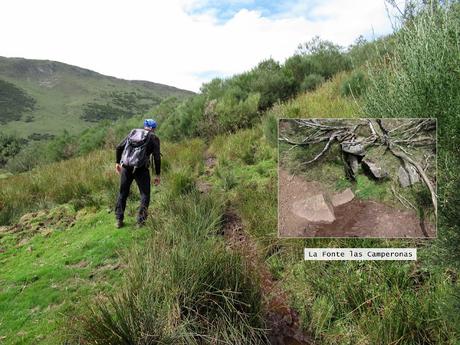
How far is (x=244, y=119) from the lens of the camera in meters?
12.9

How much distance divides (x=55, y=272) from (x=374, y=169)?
4.67 metres

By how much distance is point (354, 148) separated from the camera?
3180 mm

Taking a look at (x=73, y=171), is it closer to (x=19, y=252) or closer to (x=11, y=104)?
(x=19, y=252)

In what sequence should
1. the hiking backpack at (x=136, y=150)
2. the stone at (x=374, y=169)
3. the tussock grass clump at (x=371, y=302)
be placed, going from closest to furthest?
the stone at (x=374, y=169) → the tussock grass clump at (x=371, y=302) → the hiking backpack at (x=136, y=150)

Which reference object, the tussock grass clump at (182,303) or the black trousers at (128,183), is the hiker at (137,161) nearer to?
the black trousers at (128,183)

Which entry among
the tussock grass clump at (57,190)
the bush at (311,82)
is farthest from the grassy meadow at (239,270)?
the bush at (311,82)

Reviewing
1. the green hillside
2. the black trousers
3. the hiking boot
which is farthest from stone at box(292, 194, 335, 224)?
the green hillside

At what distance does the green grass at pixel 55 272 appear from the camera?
4.25 meters

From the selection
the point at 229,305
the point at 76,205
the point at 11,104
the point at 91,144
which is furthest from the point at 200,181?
the point at 11,104

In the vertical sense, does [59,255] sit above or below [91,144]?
below

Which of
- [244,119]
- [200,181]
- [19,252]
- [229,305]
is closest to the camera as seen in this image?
[229,305]

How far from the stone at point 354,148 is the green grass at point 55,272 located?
2735 mm

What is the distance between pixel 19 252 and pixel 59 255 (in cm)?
115

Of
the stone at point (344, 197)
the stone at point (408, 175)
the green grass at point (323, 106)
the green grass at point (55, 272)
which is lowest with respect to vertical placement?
the green grass at point (55, 272)
